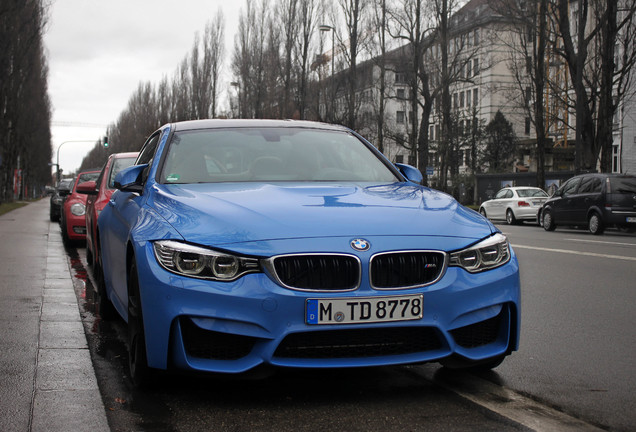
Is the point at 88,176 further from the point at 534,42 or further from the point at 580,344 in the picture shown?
the point at 534,42

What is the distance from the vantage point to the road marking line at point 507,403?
11.8 ft

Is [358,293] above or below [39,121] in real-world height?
below

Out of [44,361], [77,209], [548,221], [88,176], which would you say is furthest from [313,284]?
[548,221]

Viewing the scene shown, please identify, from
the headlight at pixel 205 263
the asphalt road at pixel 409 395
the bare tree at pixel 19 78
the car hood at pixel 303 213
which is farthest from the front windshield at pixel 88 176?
the bare tree at pixel 19 78

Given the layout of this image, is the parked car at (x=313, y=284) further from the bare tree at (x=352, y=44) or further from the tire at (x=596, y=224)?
the bare tree at (x=352, y=44)

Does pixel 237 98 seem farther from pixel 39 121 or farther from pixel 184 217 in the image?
pixel 184 217

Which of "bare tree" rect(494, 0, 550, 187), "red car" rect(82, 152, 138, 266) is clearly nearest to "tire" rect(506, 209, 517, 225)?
"bare tree" rect(494, 0, 550, 187)

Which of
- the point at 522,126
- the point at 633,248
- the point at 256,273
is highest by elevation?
the point at 522,126

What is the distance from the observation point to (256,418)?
363cm

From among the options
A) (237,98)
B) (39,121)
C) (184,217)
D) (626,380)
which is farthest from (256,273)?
(39,121)

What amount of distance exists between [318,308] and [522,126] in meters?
74.4

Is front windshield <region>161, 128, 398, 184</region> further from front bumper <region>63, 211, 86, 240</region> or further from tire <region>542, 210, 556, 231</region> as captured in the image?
tire <region>542, 210, 556, 231</region>

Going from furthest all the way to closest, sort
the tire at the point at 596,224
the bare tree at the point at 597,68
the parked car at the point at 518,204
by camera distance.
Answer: the parked car at the point at 518,204, the bare tree at the point at 597,68, the tire at the point at 596,224

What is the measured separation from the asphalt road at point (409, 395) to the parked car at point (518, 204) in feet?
77.3
